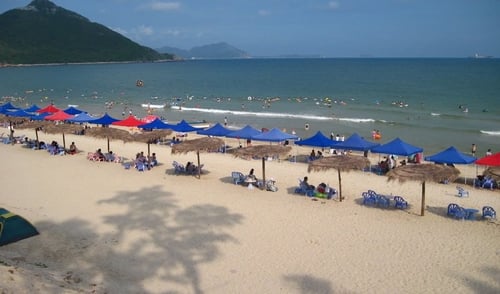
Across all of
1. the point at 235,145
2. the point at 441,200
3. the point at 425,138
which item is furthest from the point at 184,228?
the point at 425,138

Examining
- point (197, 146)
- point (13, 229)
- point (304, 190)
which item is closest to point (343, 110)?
point (197, 146)

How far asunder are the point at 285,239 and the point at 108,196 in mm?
6488

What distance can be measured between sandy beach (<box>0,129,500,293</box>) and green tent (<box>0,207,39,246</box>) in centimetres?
19

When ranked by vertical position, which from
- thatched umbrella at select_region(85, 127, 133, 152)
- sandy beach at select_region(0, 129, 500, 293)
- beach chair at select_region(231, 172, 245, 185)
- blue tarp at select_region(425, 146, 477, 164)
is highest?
thatched umbrella at select_region(85, 127, 133, 152)

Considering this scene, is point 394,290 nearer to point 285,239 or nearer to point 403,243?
point 403,243

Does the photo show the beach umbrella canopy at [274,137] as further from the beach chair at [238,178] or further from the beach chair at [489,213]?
the beach chair at [489,213]

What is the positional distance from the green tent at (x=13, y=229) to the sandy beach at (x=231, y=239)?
193mm

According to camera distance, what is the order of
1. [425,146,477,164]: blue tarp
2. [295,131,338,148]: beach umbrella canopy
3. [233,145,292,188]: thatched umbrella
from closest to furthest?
[233,145,292,188]: thatched umbrella
[425,146,477,164]: blue tarp
[295,131,338,148]: beach umbrella canopy

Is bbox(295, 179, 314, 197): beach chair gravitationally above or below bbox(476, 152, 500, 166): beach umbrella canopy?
below

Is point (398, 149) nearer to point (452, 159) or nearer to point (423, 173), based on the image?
point (452, 159)

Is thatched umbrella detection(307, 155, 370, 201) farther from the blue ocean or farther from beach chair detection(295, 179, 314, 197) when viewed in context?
the blue ocean

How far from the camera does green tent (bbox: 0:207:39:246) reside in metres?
10.2

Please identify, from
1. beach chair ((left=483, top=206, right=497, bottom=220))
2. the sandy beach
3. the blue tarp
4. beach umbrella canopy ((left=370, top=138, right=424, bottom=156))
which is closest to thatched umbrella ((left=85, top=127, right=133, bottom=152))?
the sandy beach

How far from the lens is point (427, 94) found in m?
55.4
